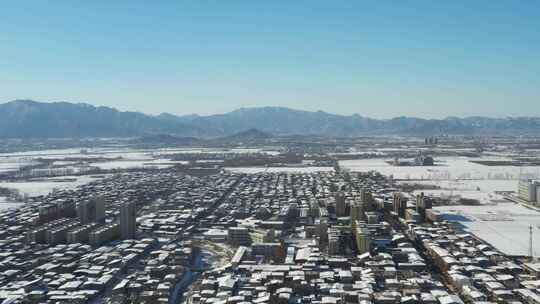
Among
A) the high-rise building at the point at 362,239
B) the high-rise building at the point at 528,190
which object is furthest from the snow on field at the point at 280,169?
the high-rise building at the point at 362,239

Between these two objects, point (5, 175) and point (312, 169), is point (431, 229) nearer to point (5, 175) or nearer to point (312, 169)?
point (312, 169)

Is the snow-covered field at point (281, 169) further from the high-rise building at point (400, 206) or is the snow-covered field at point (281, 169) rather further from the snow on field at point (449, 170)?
the high-rise building at point (400, 206)

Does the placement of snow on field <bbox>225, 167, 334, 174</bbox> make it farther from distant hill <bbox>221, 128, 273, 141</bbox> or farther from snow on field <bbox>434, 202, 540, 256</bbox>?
distant hill <bbox>221, 128, 273, 141</bbox>

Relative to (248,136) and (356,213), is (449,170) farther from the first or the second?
(248,136)

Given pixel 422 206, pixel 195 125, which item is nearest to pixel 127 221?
pixel 422 206

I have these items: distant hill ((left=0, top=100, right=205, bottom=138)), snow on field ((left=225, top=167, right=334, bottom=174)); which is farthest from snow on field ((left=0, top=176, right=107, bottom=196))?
distant hill ((left=0, top=100, right=205, bottom=138))

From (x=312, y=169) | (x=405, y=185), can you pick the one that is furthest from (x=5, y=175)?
(x=405, y=185)

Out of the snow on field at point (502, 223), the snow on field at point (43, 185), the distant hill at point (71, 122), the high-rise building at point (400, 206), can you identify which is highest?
the distant hill at point (71, 122)
